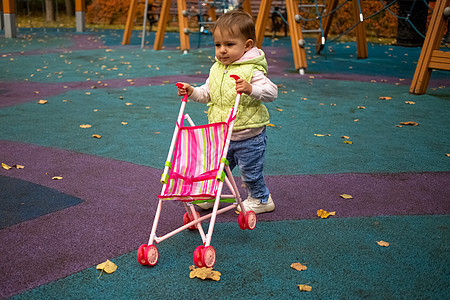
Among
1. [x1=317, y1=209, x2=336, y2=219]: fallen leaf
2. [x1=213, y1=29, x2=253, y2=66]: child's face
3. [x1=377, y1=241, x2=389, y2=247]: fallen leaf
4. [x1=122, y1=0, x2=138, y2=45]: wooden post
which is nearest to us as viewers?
[x1=377, y1=241, x2=389, y2=247]: fallen leaf

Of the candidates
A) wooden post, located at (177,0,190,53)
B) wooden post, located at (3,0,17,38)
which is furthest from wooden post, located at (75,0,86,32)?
wooden post, located at (177,0,190,53)

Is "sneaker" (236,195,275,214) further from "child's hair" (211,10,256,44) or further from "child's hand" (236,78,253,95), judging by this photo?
"child's hair" (211,10,256,44)

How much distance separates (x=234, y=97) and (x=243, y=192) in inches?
38.4

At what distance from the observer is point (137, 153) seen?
470 cm

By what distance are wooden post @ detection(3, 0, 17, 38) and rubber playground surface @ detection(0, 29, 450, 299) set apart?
833 centimetres

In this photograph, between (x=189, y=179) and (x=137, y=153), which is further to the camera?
(x=137, y=153)

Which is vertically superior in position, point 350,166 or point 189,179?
point 189,179

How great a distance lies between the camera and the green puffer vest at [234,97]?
312 cm

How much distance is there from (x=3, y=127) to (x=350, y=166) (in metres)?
3.75

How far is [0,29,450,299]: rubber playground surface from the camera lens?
2.53m

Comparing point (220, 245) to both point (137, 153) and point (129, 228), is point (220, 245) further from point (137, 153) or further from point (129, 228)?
point (137, 153)

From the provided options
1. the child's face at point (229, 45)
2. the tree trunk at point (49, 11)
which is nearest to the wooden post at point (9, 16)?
the tree trunk at point (49, 11)

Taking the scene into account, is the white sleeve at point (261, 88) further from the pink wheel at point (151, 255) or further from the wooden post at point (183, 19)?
the wooden post at point (183, 19)

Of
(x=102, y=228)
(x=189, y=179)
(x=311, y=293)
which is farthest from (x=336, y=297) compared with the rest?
(x=102, y=228)
